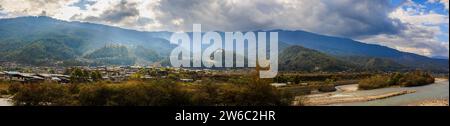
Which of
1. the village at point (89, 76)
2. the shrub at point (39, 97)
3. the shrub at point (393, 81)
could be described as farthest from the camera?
the shrub at point (393, 81)

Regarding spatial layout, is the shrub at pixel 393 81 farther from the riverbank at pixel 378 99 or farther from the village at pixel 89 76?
the village at pixel 89 76

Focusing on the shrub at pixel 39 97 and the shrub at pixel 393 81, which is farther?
the shrub at pixel 393 81

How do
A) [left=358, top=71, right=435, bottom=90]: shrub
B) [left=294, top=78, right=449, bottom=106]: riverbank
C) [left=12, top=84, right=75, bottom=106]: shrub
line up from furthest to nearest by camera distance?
[left=358, top=71, right=435, bottom=90]: shrub, [left=294, top=78, right=449, bottom=106]: riverbank, [left=12, top=84, right=75, bottom=106]: shrub

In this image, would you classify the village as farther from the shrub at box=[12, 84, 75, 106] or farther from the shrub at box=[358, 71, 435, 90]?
the shrub at box=[358, 71, 435, 90]

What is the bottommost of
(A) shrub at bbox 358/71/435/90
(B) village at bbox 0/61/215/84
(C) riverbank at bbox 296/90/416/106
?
(C) riverbank at bbox 296/90/416/106

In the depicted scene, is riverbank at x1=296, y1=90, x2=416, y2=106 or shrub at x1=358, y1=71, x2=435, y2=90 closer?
riverbank at x1=296, y1=90, x2=416, y2=106

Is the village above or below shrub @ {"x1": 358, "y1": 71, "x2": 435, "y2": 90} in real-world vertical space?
above

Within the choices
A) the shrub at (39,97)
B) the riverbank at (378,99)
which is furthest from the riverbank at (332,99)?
the shrub at (39,97)

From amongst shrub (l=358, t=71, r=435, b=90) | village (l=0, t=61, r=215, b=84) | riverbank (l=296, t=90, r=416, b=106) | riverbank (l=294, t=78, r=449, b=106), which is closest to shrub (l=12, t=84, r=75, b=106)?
riverbank (l=294, t=78, r=449, b=106)

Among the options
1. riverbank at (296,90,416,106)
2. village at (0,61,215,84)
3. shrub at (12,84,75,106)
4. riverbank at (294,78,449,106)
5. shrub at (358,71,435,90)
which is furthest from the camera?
shrub at (358,71,435,90)

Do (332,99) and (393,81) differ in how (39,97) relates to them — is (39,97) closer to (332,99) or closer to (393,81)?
(332,99)
